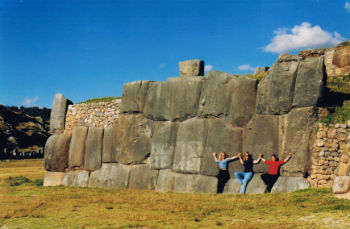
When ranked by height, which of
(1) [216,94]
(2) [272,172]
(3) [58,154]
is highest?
(1) [216,94]

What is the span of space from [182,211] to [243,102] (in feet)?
19.1

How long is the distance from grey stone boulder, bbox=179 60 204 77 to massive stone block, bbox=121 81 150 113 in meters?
1.99

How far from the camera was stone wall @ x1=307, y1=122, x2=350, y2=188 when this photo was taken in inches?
484

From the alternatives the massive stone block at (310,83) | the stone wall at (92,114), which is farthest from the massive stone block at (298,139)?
the stone wall at (92,114)

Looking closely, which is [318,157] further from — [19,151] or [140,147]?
[19,151]

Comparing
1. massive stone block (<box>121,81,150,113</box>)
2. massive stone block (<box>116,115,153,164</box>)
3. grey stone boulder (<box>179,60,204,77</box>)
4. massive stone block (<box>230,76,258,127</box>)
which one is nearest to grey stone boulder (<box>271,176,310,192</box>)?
massive stone block (<box>230,76,258,127</box>)

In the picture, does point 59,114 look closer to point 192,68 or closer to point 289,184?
point 192,68

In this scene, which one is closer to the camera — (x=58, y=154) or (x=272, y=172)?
(x=272, y=172)

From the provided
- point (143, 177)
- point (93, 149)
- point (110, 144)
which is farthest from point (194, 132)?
point (93, 149)

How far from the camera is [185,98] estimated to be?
16.3m

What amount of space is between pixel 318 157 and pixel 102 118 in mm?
10973

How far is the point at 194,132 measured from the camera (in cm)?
1580

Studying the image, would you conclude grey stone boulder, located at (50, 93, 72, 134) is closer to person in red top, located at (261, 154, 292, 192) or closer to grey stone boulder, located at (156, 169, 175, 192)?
grey stone boulder, located at (156, 169, 175, 192)

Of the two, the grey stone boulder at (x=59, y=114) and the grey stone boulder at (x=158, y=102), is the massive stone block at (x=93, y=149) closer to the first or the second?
the grey stone boulder at (x=59, y=114)
